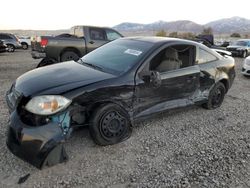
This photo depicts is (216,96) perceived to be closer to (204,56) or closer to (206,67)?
(206,67)

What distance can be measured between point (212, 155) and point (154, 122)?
1250mm

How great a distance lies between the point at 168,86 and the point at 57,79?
181 centimetres

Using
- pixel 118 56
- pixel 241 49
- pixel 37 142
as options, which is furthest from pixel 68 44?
pixel 241 49

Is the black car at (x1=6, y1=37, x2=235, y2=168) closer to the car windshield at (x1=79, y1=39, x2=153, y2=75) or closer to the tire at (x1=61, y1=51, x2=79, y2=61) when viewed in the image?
the car windshield at (x1=79, y1=39, x2=153, y2=75)

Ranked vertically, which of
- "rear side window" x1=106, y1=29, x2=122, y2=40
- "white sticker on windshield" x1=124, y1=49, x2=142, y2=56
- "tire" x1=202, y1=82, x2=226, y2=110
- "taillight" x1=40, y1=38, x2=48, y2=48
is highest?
"rear side window" x1=106, y1=29, x2=122, y2=40

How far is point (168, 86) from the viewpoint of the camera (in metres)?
4.04

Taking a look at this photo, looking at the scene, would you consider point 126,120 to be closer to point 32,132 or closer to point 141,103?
point 141,103

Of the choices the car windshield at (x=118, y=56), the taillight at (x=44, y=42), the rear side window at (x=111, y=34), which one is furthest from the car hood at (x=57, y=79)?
the rear side window at (x=111, y=34)

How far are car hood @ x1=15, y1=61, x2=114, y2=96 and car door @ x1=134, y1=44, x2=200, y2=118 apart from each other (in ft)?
1.90

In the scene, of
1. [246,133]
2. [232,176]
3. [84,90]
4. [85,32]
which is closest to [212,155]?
[232,176]

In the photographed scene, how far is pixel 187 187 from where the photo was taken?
274 centimetres

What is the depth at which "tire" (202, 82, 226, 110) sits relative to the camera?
5.05m

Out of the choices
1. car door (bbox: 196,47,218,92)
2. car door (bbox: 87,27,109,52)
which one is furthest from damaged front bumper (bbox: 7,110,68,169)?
car door (bbox: 87,27,109,52)

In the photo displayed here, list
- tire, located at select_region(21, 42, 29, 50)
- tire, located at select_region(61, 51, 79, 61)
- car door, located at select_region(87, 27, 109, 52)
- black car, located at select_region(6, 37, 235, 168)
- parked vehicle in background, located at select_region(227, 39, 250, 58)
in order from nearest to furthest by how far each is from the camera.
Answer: black car, located at select_region(6, 37, 235, 168)
tire, located at select_region(61, 51, 79, 61)
car door, located at select_region(87, 27, 109, 52)
parked vehicle in background, located at select_region(227, 39, 250, 58)
tire, located at select_region(21, 42, 29, 50)
